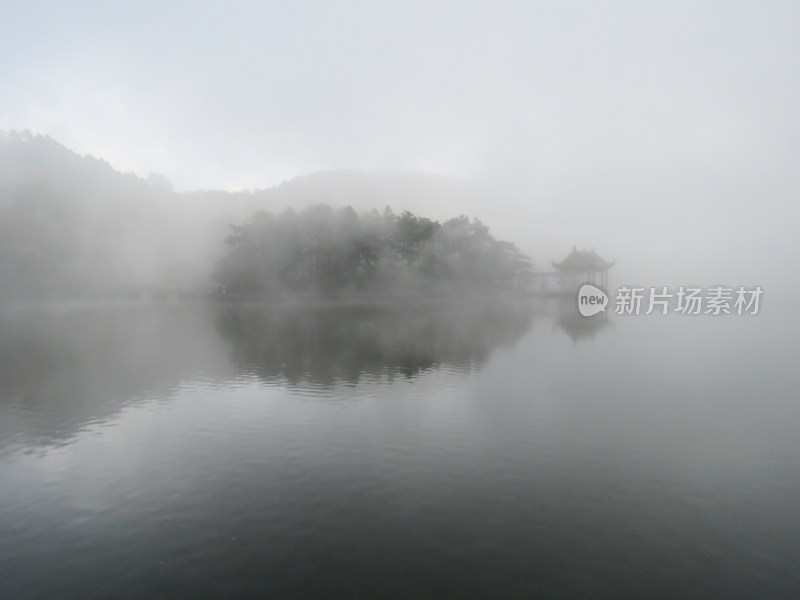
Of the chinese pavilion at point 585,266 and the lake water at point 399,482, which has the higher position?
the chinese pavilion at point 585,266

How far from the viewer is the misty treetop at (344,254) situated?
8675cm

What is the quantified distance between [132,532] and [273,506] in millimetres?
2697

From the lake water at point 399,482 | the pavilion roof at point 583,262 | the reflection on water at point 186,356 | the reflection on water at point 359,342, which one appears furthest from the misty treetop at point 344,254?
the lake water at point 399,482

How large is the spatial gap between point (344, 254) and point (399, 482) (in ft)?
248

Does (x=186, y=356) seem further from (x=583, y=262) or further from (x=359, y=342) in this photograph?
(x=583, y=262)

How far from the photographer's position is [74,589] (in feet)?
26.1

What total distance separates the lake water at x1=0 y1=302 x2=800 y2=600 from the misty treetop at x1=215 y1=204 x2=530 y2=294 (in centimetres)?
6142

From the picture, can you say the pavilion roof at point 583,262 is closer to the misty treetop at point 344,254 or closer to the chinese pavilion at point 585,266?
the chinese pavilion at point 585,266

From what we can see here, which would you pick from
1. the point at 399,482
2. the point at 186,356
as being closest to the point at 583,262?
the point at 186,356

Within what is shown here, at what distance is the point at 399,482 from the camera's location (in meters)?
11.9

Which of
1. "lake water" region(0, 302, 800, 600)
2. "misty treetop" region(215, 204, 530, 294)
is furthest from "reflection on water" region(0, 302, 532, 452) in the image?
"misty treetop" region(215, 204, 530, 294)

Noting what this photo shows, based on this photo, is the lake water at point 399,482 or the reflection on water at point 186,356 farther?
the reflection on water at point 186,356

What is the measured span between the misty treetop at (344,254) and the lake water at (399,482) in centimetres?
6142

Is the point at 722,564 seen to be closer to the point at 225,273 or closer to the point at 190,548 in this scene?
the point at 190,548
